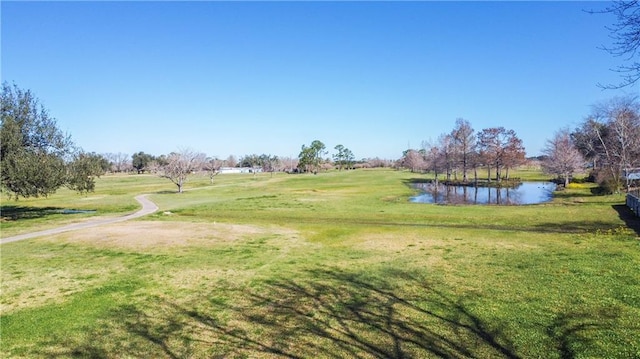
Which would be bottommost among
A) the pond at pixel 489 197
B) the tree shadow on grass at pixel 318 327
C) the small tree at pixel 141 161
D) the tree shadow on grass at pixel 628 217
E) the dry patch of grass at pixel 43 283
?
the pond at pixel 489 197

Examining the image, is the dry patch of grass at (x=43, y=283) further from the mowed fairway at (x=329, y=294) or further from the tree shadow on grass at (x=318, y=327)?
the tree shadow on grass at (x=318, y=327)

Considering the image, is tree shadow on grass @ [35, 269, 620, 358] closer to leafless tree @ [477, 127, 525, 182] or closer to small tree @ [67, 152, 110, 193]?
small tree @ [67, 152, 110, 193]

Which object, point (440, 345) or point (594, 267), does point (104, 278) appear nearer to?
point (440, 345)

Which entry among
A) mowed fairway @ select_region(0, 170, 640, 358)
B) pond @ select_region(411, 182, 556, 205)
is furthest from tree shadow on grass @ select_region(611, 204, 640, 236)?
pond @ select_region(411, 182, 556, 205)

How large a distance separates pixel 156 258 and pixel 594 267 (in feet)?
56.3

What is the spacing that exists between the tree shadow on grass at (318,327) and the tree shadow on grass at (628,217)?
16.1m

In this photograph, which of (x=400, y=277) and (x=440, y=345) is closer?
(x=440, y=345)

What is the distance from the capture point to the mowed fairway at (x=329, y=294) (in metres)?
8.19

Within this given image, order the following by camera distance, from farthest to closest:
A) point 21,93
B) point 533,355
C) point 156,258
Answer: point 21,93, point 156,258, point 533,355

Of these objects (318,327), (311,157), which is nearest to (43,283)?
(318,327)

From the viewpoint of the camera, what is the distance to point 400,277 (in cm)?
1300

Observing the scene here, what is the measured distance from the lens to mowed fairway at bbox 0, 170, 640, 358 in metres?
8.19

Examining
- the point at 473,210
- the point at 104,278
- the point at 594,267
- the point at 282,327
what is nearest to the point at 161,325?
the point at 282,327

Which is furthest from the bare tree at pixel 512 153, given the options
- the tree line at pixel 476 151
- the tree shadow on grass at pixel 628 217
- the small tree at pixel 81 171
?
the small tree at pixel 81 171
